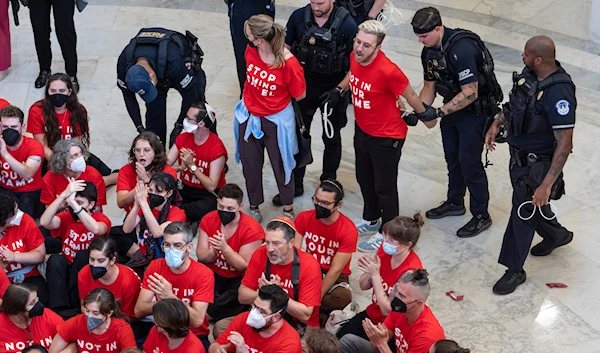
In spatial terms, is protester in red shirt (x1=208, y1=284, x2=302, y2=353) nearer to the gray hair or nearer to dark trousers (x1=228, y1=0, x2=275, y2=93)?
the gray hair

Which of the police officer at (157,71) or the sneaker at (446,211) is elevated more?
the police officer at (157,71)

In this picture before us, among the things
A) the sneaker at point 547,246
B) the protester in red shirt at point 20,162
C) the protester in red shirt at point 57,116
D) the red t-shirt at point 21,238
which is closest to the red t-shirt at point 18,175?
the protester in red shirt at point 20,162

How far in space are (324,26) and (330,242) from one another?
1.64 metres

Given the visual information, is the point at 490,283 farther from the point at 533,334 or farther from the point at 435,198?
the point at 435,198

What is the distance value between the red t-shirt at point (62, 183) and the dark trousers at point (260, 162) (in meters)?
1.05

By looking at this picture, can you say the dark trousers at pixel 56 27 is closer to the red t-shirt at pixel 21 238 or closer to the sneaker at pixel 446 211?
the red t-shirt at pixel 21 238

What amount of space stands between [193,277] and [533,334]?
6.98ft

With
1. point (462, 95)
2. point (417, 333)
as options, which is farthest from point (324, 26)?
point (417, 333)

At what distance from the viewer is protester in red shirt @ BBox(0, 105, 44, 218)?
641 centimetres

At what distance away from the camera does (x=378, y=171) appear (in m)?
6.21

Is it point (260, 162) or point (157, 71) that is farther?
point (157, 71)

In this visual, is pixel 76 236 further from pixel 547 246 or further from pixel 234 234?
pixel 547 246

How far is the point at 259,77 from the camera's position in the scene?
616cm

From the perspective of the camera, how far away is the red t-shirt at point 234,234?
18.6 feet
